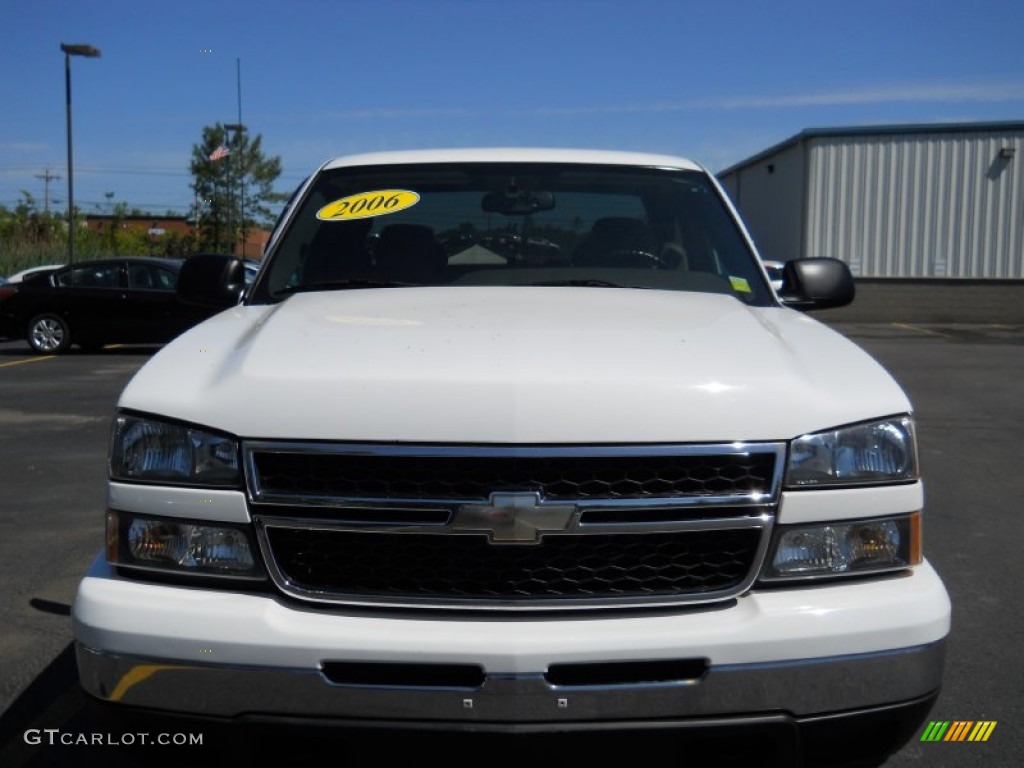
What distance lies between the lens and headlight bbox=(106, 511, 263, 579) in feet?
8.12

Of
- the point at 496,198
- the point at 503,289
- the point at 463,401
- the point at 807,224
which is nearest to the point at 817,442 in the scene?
the point at 463,401

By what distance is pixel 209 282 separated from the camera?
4.25m

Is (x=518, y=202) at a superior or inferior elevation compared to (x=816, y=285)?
superior

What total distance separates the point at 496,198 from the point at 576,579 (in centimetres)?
219

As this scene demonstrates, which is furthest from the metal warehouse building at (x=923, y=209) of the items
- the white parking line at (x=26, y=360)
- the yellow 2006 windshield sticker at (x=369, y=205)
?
the yellow 2006 windshield sticker at (x=369, y=205)

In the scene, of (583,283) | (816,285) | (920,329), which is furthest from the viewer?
(920,329)

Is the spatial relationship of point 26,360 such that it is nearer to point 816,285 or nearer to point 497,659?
point 816,285

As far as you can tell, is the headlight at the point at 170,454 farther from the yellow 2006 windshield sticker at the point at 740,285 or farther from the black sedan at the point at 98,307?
the black sedan at the point at 98,307

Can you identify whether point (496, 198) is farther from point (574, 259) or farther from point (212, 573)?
point (212, 573)

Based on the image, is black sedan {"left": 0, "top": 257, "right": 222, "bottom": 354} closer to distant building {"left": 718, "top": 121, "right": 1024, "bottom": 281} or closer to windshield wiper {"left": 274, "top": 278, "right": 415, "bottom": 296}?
windshield wiper {"left": 274, "top": 278, "right": 415, "bottom": 296}

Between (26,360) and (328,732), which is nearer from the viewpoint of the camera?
(328,732)

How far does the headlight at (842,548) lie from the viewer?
2.48 meters

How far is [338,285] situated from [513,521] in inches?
65.7

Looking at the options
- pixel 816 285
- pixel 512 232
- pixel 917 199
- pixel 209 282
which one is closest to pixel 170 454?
pixel 209 282
